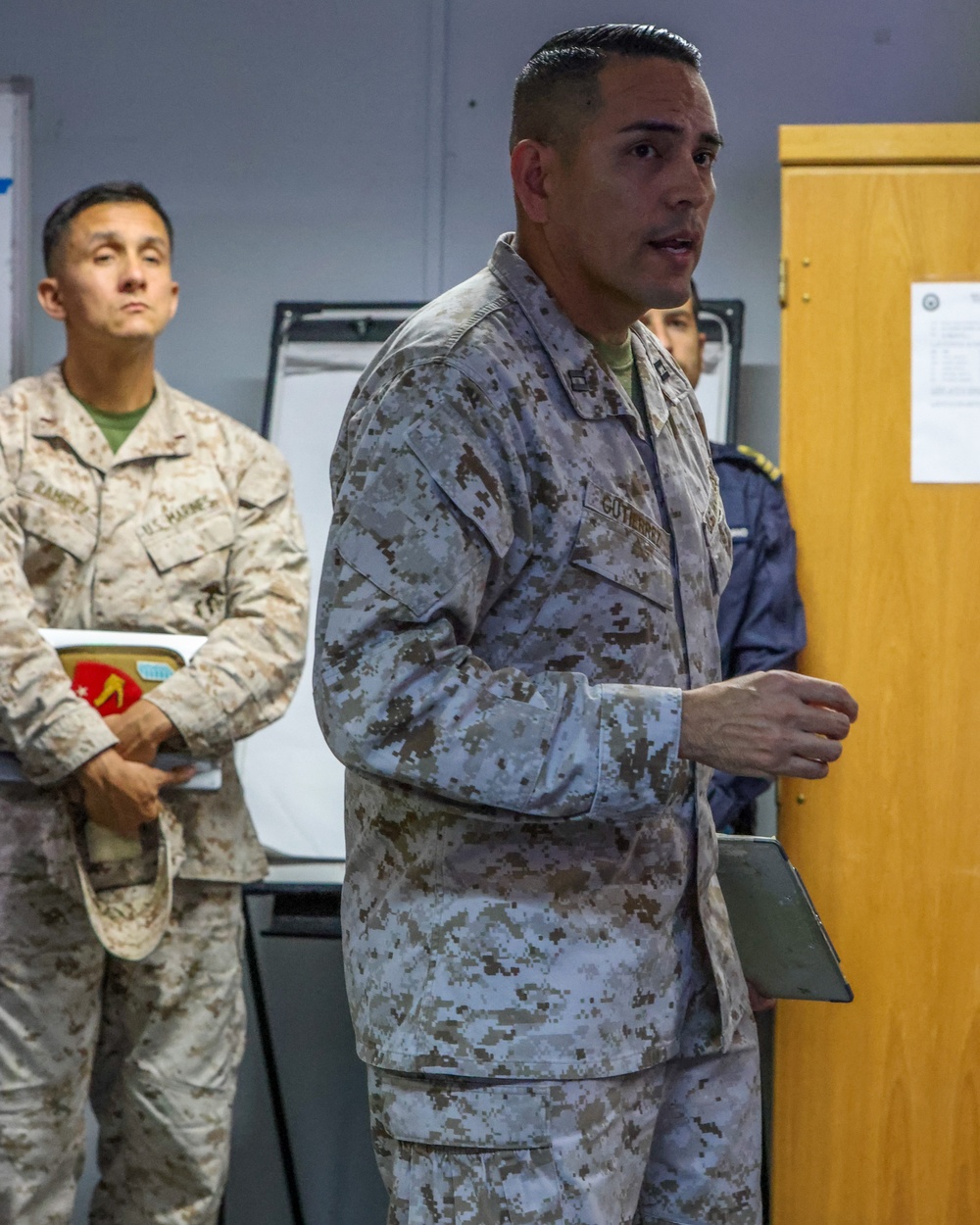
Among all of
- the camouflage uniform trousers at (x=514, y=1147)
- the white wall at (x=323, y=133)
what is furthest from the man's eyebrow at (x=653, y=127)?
the white wall at (x=323, y=133)

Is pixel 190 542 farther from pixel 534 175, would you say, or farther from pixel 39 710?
pixel 534 175

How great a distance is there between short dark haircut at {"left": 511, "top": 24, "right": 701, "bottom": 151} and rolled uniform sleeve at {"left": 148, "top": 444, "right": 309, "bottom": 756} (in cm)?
127

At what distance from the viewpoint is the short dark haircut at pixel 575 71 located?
4.79 ft

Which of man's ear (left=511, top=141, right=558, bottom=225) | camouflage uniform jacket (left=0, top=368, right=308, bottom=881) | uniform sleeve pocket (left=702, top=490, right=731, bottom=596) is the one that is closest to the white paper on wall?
camouflage uniform jacket (left=0, top=368, right=308, bottom=881)

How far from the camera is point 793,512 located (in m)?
2.63

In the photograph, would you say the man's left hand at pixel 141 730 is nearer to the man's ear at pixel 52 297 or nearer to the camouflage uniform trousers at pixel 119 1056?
the camouflage uniform trousers at pixel 119 1056

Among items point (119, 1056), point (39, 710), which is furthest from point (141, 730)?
point (119, 1056)

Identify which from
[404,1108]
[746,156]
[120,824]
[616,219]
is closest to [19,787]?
[120,824]

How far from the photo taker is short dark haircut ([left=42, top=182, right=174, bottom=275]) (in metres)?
2.80

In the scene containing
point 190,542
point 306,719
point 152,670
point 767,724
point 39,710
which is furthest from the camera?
point 306,719

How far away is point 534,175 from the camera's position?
1.50 m

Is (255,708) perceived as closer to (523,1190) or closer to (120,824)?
(120,824)

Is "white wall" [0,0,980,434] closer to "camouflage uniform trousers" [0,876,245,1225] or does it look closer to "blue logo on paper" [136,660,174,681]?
"blue logo on paper" [136,660,174,681]

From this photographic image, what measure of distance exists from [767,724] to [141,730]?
4.78 feet
